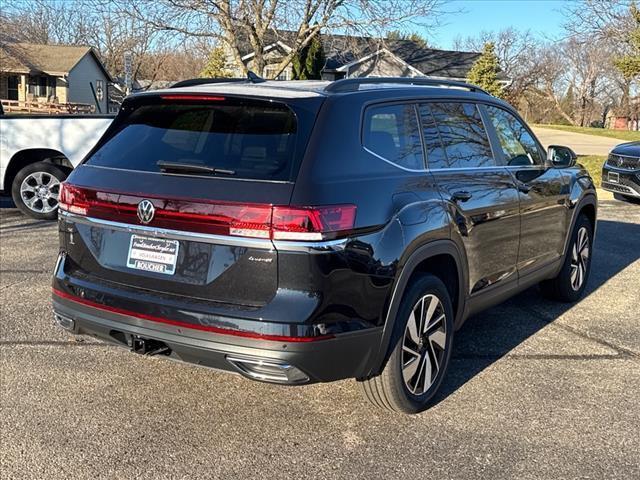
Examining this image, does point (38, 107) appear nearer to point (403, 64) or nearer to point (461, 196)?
point (403, 64)

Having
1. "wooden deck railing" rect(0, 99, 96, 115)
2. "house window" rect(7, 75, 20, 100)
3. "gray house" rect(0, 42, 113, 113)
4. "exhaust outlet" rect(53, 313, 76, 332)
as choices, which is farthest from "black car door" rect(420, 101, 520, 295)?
"house window" rect(7, 75, 20, 100)

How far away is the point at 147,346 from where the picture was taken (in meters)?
3.33

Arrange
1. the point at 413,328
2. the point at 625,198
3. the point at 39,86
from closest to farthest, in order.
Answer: the point at 413,328 < the point at 625,198 < the point at 39,86

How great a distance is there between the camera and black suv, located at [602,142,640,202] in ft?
38.4

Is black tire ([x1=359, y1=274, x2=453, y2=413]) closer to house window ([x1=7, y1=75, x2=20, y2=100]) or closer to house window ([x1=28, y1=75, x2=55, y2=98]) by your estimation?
house window ([x1=28, y1=75, x2=55, y2=98])

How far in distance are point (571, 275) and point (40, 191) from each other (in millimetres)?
6904

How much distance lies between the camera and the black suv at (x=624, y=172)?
1170 cm

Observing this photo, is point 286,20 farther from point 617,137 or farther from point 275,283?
point 617,137

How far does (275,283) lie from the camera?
3.03m

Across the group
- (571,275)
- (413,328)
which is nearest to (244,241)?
(413,328)

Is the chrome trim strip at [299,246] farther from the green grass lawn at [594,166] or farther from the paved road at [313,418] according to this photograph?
the green grass lawn at [594,166]

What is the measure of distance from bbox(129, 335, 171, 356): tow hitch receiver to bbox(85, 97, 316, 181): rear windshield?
0.85 m

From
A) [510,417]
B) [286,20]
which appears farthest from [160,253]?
[286,20]

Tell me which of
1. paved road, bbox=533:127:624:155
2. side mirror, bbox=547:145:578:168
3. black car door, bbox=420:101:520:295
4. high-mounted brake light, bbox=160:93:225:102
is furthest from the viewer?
paved road, bbox=533:127:624:155
